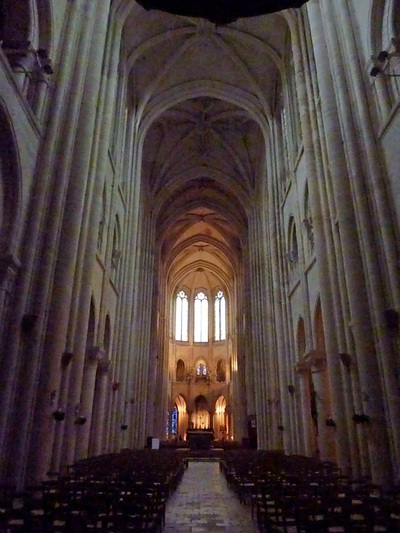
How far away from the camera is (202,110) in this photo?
28.9 meters

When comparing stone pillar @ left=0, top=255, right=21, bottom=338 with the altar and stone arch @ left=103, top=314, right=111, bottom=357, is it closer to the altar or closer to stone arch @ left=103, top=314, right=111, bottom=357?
stone arch @ left=103, top=314, right=111, bottom=357

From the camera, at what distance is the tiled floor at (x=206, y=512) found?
784 centimetres

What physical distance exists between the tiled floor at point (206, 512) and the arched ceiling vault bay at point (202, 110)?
18.3 metres

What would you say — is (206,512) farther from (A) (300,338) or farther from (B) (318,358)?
(A) (300,338)

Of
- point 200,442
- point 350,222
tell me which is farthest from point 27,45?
point 200,442

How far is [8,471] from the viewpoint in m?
9.09

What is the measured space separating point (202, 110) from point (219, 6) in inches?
913

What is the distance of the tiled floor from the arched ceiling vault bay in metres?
18.3

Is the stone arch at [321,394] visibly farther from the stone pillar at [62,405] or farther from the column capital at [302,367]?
the stone pillar at [62,405]

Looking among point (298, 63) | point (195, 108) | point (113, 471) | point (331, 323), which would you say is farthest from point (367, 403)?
point (195, 108)

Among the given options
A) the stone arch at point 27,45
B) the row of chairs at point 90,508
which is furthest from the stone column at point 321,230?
the stone arch at point 27,45

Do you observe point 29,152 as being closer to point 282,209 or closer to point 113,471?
point 113,471

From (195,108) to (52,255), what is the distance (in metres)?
20.6

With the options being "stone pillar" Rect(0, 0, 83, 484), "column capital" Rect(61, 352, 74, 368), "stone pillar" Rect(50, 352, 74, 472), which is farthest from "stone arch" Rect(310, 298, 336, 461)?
"stone pillar" Rect(0, 0, 83, 484)
